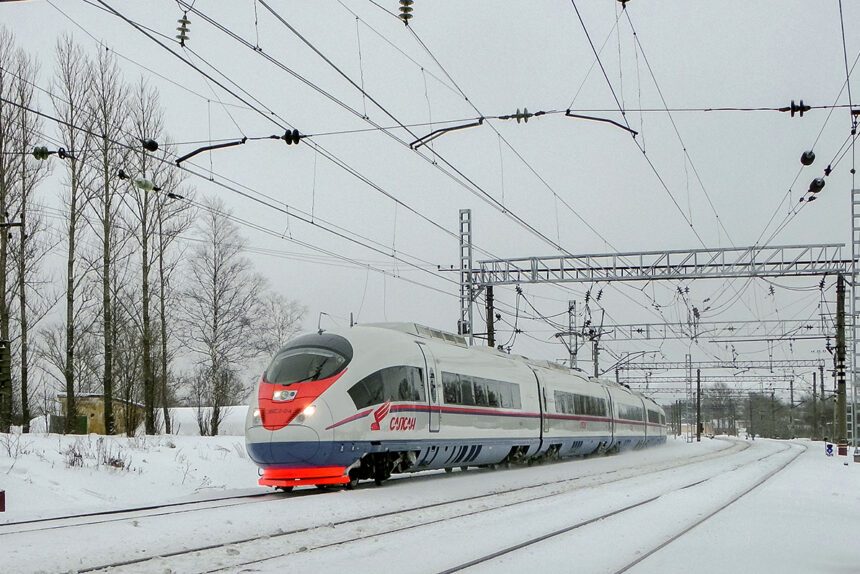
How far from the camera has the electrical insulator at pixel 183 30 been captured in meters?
13.0

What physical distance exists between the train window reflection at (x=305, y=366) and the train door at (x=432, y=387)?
261 centimetres

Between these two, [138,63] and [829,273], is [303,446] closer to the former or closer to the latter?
[138,63]

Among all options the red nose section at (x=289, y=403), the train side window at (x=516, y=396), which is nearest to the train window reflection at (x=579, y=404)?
the train side window at (x=516, y=396)

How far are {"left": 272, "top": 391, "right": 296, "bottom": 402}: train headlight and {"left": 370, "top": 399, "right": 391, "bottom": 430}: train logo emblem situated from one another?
152 cm

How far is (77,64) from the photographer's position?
29.1 m

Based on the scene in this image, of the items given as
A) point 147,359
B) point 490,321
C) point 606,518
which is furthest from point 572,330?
point 606,518

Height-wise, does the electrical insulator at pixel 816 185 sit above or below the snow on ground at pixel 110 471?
Result: above

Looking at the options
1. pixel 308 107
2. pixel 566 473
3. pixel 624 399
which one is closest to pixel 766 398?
pixel 624 399

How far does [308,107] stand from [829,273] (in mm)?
22580

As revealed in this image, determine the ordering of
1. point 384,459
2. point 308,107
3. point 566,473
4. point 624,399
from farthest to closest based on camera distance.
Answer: point 624,399
point 566,473
point 308,107
point 384,459

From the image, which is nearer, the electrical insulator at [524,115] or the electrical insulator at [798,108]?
the electrical insulator at [798,108]

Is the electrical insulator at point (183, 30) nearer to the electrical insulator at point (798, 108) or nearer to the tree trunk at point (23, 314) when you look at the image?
the electrical insulator at point (798, 108)

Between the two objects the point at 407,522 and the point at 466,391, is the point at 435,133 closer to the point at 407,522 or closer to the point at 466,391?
the point at 466,391

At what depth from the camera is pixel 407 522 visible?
11.6m
